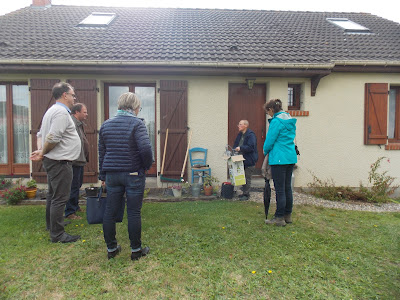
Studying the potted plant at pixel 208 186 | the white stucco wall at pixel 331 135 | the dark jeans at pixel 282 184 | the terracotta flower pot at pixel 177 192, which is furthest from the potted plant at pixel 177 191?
the dark jeans at pixel 282 184

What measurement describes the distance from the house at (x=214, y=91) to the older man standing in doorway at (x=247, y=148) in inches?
34.1

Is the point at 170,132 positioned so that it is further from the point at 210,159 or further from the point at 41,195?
the point at 41,195

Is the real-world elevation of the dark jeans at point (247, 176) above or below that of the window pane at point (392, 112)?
below

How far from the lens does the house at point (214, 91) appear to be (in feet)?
18.0

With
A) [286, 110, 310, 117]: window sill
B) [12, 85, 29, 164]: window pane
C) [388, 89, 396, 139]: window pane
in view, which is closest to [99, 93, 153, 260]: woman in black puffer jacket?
[286, 110, 310, 117]: window sill

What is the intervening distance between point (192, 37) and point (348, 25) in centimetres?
522

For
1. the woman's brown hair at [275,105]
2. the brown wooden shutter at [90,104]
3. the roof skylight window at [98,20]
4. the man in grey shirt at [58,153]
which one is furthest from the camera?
the roof skylight window at [98,20]

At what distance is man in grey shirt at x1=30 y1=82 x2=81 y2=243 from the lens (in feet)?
9.27

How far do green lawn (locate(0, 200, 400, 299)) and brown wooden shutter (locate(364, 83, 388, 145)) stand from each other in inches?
106

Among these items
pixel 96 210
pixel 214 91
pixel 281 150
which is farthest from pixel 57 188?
pixel 214 91

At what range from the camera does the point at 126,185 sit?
2387mm

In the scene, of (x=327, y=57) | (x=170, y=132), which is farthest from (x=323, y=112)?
(x=170, y=132)

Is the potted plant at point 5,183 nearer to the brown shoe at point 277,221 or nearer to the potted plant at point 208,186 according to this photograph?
the potted plant at point 208,186

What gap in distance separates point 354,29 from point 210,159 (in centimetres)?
617
